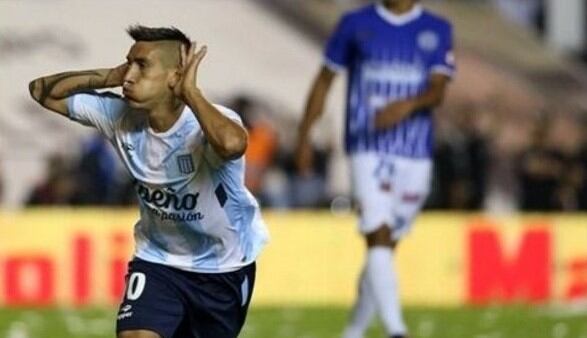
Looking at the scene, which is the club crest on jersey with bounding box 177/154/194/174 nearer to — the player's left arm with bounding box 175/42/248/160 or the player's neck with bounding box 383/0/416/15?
the player's left arm with bounding box 175/42/248/160

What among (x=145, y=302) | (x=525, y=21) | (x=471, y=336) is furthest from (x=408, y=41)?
(x=525, y=21)

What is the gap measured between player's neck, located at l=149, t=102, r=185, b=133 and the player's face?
0.14m

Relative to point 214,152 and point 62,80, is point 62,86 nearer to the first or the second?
point 62,80

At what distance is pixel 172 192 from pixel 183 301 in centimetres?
53

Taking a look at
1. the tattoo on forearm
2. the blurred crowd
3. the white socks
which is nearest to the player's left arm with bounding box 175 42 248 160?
the tattoo on forearm

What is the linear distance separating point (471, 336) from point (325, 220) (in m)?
4.79

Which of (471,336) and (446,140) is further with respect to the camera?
(446,140)

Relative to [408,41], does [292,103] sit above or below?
below

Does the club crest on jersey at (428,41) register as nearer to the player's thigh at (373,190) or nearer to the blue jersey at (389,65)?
the blue jersey at (389,65)

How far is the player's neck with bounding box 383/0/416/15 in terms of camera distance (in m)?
13.8

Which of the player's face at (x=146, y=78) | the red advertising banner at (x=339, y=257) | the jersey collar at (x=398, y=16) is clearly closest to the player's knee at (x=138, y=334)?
the player's face at (x=146, y=78)

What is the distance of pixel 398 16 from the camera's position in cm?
1377

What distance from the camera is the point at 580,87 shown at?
27891 mm

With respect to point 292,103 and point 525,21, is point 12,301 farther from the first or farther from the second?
point 525,21
